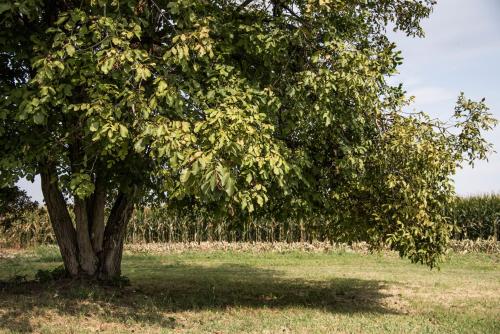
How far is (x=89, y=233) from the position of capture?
509 inches

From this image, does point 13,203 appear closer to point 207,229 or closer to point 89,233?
point 89,233

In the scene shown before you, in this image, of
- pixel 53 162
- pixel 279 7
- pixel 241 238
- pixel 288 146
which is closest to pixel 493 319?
pixel 288 146

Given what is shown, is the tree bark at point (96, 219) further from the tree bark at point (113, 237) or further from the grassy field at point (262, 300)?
the grassy field at point (262, 300)

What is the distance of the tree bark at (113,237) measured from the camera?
1300 centimetres

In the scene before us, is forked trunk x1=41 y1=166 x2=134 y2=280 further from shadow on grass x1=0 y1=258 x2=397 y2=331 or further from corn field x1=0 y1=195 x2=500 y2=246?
corn field x1=0 y1=195 x2=500 y2=246

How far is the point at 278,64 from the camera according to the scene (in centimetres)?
1146

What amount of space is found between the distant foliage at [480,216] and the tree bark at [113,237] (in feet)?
70.7

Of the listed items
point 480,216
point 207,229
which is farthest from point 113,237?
point 480,216

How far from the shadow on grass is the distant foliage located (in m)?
15.3

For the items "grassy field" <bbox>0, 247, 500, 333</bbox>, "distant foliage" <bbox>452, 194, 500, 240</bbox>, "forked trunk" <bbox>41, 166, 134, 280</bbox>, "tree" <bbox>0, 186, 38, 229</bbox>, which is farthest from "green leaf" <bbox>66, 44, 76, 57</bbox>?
"distant foliage" <bbox>452, 194, 500, 240</bbox>

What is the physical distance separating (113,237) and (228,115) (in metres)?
5.71

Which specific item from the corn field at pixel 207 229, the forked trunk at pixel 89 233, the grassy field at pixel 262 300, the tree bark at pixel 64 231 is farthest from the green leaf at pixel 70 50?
the corn field at pixel 207 229

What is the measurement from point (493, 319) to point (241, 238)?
21.1m

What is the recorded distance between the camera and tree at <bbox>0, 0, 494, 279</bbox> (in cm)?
Result: 905
